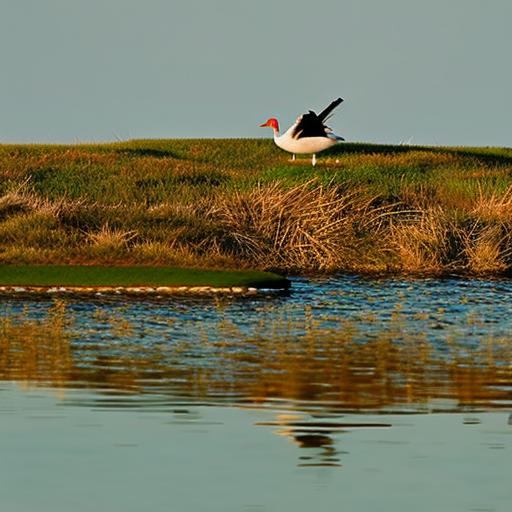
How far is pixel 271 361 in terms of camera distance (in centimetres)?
1638

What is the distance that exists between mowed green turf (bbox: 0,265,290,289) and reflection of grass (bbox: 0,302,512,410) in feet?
11.1

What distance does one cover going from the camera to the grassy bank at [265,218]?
2973 cm

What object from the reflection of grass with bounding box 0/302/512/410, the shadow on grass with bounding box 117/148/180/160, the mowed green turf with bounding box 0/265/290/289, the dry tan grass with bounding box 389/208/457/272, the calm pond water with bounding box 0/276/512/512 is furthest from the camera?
the shadow on grass with bounding box 117/148/180/160

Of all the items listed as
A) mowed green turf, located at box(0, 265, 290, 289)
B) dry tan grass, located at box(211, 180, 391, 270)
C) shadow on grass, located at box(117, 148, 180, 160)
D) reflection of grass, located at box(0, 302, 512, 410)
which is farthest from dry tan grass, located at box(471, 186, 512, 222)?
shadow on grass, located at box(117, 148, 180, 160)

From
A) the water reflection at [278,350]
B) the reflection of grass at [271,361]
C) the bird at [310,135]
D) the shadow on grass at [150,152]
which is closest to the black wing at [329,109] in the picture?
the bird at [310,135]

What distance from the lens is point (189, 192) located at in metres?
39.1

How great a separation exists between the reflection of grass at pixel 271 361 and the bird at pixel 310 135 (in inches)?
753

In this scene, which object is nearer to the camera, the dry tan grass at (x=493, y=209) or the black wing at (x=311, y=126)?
the dry tan grass at (x=493, y=209)

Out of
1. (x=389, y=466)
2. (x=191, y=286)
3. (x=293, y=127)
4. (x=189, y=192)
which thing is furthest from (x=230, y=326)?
(x=293, y=127)

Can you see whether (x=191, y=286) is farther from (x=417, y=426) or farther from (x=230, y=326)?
(x=417, y=426)

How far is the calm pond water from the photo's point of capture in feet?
28.2

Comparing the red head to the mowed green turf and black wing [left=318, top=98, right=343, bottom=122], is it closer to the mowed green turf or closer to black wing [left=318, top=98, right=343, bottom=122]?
black wing [left=318, top=98, right=343, bottom=122]

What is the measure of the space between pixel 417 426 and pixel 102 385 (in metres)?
3.88

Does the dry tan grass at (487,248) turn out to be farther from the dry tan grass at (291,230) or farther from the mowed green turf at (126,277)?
the mowed green turf at (126,277)
